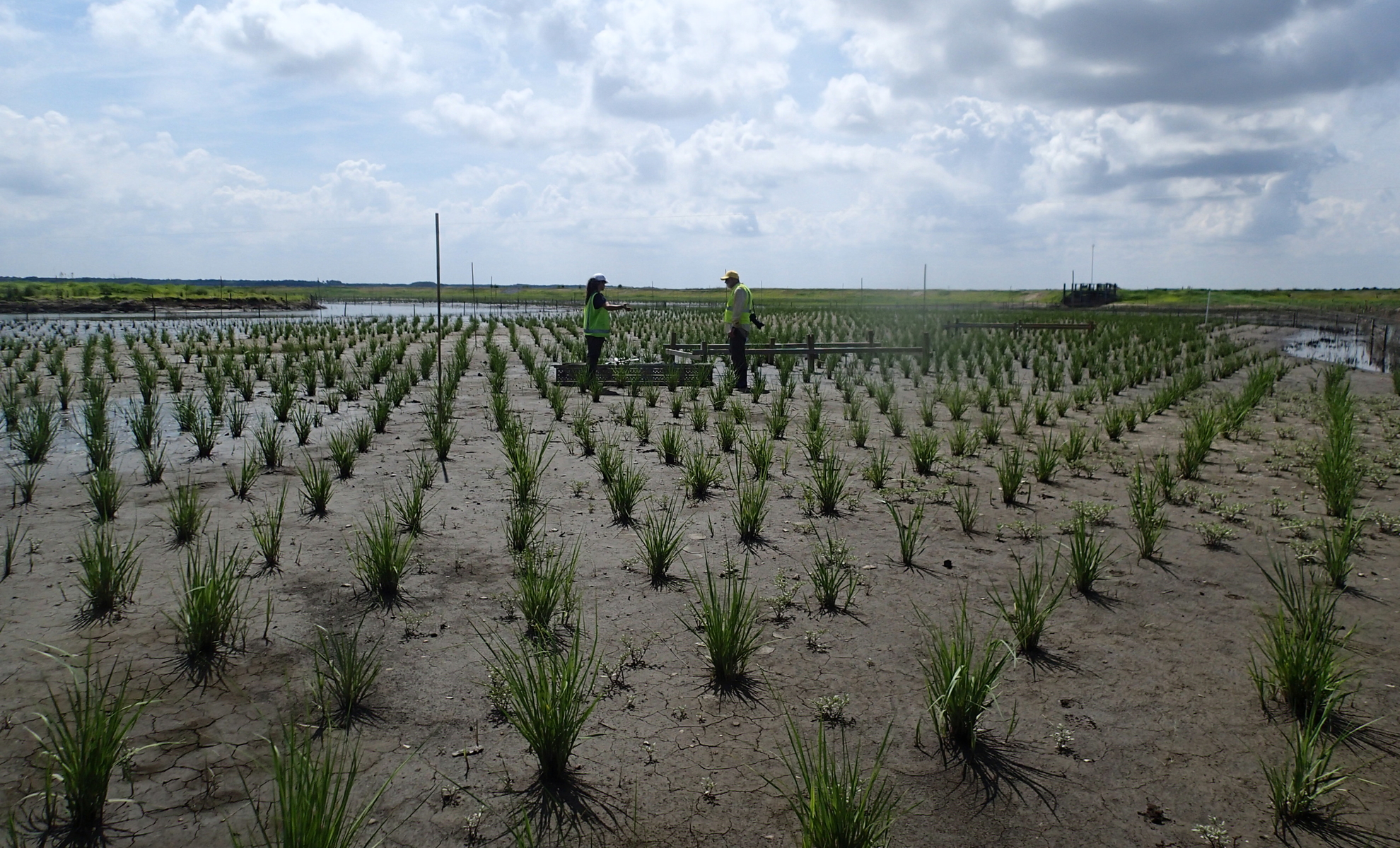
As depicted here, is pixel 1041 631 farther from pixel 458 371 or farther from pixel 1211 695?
pixel 458 371

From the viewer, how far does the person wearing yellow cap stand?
564 inches

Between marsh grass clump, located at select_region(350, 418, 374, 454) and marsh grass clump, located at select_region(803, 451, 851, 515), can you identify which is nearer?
marsh grass clump, located at select_region(803, 451, 851, 515)

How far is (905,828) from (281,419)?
988cm

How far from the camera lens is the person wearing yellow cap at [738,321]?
564 inches

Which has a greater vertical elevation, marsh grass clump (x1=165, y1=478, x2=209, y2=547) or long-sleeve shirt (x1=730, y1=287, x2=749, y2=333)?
long-sleeve shirt (x1=730, y1=287, x2=749, y2=333)

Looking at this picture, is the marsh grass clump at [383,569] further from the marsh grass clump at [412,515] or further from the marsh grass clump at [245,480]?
the marsh grass clump at [245,480]

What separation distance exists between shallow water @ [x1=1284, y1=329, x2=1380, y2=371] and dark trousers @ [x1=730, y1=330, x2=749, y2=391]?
16.1 meters

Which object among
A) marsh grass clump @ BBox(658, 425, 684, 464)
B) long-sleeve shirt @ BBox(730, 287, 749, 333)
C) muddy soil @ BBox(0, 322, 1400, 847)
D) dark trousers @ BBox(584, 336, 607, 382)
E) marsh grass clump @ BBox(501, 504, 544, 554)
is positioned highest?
long-sleeve shirt @ BBox(730, 287, 749, 333)

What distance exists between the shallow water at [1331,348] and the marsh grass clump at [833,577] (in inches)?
841

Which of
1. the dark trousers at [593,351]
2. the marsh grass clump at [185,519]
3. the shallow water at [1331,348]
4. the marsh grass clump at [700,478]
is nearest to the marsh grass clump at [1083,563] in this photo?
the marsh grass clump at [700,478]

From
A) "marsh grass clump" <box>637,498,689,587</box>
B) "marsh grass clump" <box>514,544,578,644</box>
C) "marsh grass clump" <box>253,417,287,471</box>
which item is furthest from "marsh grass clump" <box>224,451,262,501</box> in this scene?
"marsh grass clump" <box>637,498,689,587</box>

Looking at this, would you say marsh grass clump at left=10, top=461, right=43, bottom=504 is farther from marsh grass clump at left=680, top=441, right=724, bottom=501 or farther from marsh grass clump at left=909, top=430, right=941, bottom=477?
marsh grass clump at left=909, top=430, right=941, bottom=477

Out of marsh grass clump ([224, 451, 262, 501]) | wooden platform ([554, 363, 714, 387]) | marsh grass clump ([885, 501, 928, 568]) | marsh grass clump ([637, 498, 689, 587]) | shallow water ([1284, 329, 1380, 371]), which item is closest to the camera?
marsh grass clump ([637, 498, 689, 587])

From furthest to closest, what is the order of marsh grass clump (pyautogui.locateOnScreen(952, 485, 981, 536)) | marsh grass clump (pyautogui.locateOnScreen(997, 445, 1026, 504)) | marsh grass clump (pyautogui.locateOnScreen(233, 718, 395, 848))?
1. marsh grass clump (pyautogui.locateOnScreen(997, 445, 1026, 504))
2. marsh grass clump (pyautogui.locateOnScreen(952, 485, 981, 536))
3. marsh grass clump (pyautogui.locateOnScreen(233, 718, 395, 848))
